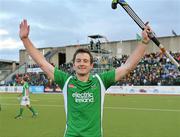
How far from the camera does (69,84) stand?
5141 millimetres

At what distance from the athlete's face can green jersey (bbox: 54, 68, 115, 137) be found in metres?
0.14

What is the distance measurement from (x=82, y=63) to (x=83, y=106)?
52 cm

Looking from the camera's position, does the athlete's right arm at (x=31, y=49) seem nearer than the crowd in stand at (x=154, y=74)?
Yes

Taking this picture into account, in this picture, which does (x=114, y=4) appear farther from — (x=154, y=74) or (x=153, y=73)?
(x=153, y=73)

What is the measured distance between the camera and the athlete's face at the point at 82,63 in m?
5.02

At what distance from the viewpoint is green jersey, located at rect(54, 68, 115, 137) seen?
4934mm

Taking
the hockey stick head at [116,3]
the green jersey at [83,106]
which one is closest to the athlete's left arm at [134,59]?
the green jersey at [83,106]

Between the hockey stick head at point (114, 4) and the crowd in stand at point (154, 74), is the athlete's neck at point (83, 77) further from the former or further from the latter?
the crowd in stand at point (154, 74)

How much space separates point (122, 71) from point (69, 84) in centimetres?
69

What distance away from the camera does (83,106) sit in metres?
4.97

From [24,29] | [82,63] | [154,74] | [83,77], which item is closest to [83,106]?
[83,77]

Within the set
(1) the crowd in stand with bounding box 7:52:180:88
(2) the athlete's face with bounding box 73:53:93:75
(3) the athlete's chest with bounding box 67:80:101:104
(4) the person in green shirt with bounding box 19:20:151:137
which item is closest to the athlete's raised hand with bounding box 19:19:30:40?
(4) the person in green shirt with bounding box 19:20:151:137

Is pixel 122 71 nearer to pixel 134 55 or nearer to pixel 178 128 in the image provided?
pixel 134 55

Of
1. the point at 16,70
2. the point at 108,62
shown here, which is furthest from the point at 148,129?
the point at 16,70
